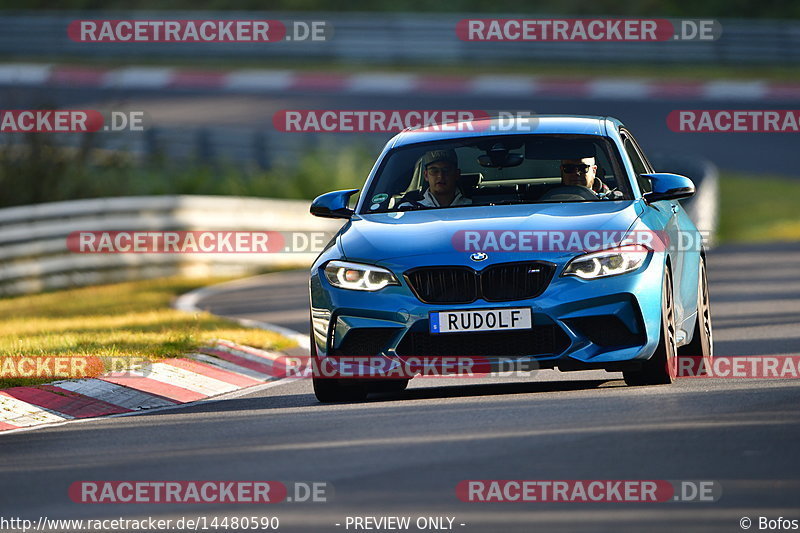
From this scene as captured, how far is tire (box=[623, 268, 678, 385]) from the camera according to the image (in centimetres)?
1002

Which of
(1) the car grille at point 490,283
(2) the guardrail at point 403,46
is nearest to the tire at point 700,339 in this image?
(1) the car grille at point 490,283

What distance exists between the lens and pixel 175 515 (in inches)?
279

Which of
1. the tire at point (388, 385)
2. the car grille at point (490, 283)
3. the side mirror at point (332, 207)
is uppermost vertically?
the side mirror at point (332, 207)

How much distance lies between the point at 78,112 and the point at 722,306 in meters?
14.1

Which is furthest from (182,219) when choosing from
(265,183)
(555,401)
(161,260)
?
(555,401)
